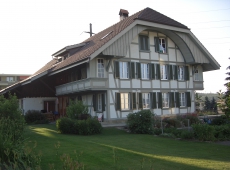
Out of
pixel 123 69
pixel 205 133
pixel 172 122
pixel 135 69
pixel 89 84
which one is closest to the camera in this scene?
pixel 205 133

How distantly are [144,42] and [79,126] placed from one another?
472 inches

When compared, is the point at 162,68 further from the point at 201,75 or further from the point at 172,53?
the point at 201,75

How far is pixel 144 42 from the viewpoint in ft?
81.6

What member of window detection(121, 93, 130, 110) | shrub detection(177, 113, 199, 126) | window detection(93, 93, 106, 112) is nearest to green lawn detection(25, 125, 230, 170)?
shrub detection(177, 113, 199, 126)

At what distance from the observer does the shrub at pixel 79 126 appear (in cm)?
1564

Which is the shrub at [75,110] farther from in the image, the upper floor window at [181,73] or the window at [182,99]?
the upper floor window at [181,73]

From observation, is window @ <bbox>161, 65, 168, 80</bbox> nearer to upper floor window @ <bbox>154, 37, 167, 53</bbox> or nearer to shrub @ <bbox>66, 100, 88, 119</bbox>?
upper floor window @ <bbox>154, 37, 167, 53</bbox>

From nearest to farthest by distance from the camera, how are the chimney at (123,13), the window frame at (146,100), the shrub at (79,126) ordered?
the shrub at (79,126) → the window frame at (146,100) → the chimney at (123,13)

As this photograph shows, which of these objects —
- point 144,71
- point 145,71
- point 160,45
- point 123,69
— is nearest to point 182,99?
point 145,71

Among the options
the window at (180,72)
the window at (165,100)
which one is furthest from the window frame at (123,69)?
the window at (180,72)

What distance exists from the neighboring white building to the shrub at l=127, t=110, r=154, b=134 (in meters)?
5.28

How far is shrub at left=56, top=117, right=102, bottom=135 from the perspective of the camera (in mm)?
15641

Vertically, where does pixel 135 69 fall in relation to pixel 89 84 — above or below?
above

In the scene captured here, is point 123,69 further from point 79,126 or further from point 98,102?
point 79,126
